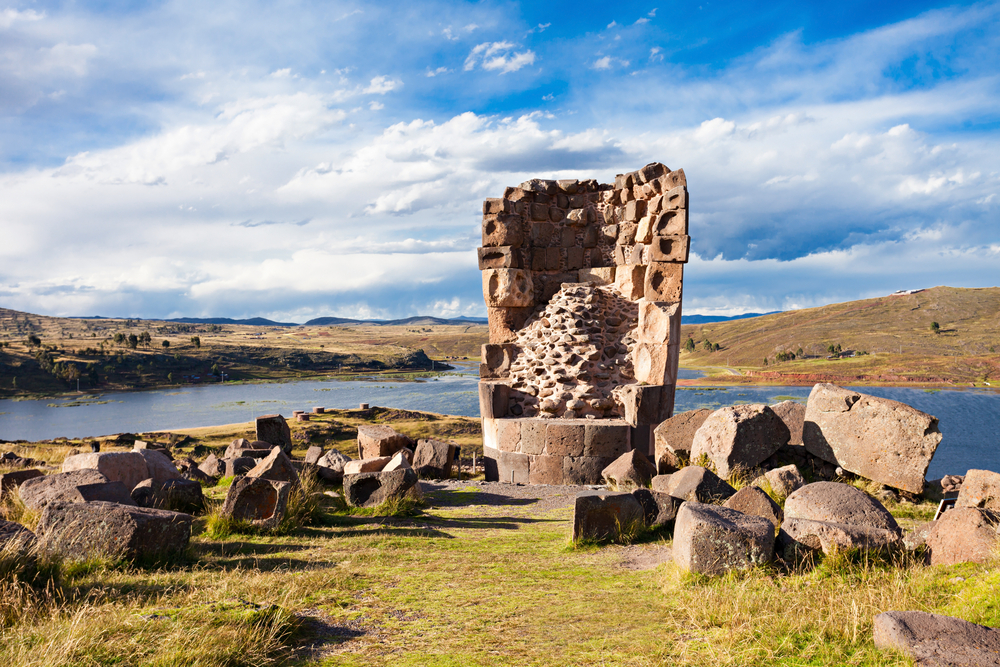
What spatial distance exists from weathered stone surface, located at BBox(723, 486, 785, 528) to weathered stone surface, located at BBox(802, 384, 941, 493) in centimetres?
293

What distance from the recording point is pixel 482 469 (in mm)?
13984

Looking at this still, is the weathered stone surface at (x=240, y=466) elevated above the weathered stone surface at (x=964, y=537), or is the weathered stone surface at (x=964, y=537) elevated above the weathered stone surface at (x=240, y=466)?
the weathered stone surface at (x=964, y=537)

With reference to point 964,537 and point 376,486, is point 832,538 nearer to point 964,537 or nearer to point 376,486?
point 964,537

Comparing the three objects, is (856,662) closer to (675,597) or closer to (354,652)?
(675,597)

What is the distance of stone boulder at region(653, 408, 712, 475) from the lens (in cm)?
988

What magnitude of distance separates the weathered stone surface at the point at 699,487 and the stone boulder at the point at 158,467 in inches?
255

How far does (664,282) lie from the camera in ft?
43.3

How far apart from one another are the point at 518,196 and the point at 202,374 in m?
88.6

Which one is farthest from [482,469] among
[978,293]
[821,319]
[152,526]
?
[978,293]

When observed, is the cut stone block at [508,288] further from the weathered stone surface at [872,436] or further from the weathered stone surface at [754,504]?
the weathered stone surface at [754,504]

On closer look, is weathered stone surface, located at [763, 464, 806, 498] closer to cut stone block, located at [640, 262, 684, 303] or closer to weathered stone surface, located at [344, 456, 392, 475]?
weathered stone surface, located at [344, 456, 392, 475]

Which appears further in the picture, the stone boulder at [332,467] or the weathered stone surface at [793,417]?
the stone boulder at [332,467]

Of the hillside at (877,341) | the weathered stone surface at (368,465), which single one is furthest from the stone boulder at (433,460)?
the hillside at (877,341)

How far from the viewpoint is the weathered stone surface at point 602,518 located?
640cm
